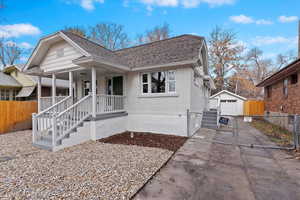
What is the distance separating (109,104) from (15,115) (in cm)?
672

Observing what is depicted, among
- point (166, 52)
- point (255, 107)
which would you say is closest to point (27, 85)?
point (166, 52)

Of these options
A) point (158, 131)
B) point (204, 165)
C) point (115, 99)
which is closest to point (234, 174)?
point (204, 165)

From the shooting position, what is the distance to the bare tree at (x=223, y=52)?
24.5 meters

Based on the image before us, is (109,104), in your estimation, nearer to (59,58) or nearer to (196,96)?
(59,58)

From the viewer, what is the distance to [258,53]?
29.6 meters

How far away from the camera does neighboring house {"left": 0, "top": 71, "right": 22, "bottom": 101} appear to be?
14.3 metres

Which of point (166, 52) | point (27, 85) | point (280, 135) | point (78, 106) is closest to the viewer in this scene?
point (78, 106)

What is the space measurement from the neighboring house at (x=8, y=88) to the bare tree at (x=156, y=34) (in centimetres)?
1783

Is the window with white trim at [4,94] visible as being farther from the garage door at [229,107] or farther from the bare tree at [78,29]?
the garage door at [229,107]

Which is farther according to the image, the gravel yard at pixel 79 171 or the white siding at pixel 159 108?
the white siding at pixel 159 108

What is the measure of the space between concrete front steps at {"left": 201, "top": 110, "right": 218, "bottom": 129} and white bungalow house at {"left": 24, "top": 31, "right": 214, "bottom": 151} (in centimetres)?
290

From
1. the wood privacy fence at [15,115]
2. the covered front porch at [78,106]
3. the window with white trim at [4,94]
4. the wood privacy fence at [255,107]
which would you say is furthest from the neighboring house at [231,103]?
the window with white trim at [4,94]

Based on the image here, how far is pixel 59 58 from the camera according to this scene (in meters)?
8.25

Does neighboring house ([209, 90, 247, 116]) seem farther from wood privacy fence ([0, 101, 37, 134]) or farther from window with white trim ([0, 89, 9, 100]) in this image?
window with white trim ([0, 89, 9, 100])
